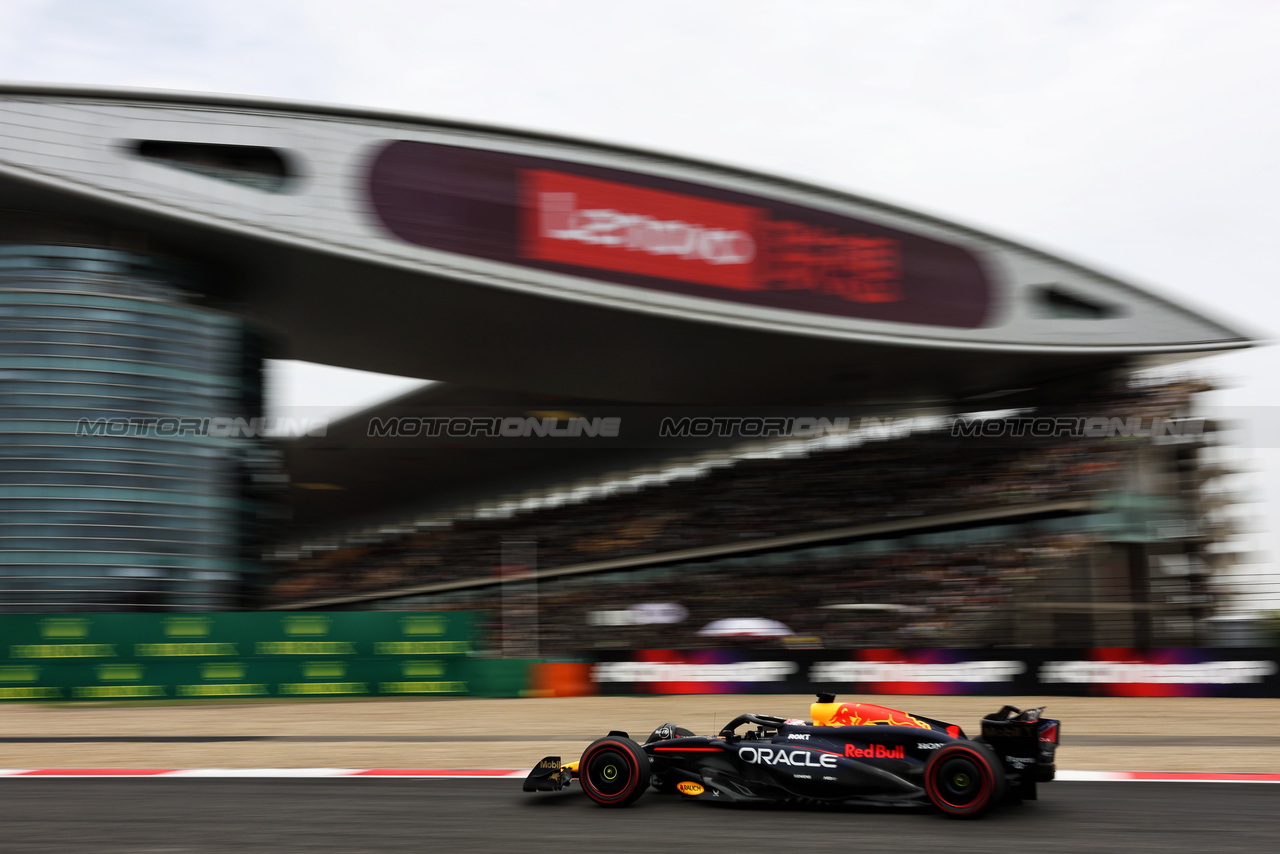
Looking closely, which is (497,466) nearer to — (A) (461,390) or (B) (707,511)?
(A) (461,390)

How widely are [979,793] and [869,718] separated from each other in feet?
2.48

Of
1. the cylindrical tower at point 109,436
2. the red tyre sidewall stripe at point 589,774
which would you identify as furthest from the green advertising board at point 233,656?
the red tyre sidewall stripe at point 589,774

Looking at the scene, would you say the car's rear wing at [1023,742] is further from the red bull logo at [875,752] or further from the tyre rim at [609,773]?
the tyre rim at [609,773]

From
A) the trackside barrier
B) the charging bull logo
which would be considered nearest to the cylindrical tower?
the trackside barrier

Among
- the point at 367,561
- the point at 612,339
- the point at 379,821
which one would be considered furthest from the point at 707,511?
the point at 379,821

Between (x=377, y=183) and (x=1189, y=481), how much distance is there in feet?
61.9

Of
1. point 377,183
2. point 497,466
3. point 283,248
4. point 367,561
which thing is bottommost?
point 367,561

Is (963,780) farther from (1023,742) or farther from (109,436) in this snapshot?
(109,436)

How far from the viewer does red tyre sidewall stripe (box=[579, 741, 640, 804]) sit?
6.36 m

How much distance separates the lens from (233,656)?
1573 centimetres

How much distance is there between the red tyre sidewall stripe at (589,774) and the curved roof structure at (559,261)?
14.9 metres

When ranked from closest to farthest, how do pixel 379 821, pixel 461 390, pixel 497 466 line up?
pixel 379 821
pixel 461 390
pixel 497 466

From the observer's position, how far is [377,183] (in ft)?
66.2

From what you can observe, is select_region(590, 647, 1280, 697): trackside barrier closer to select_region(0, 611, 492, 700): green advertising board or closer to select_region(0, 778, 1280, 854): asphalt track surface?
select_region(0, 611, 492, 700): green advertising board
